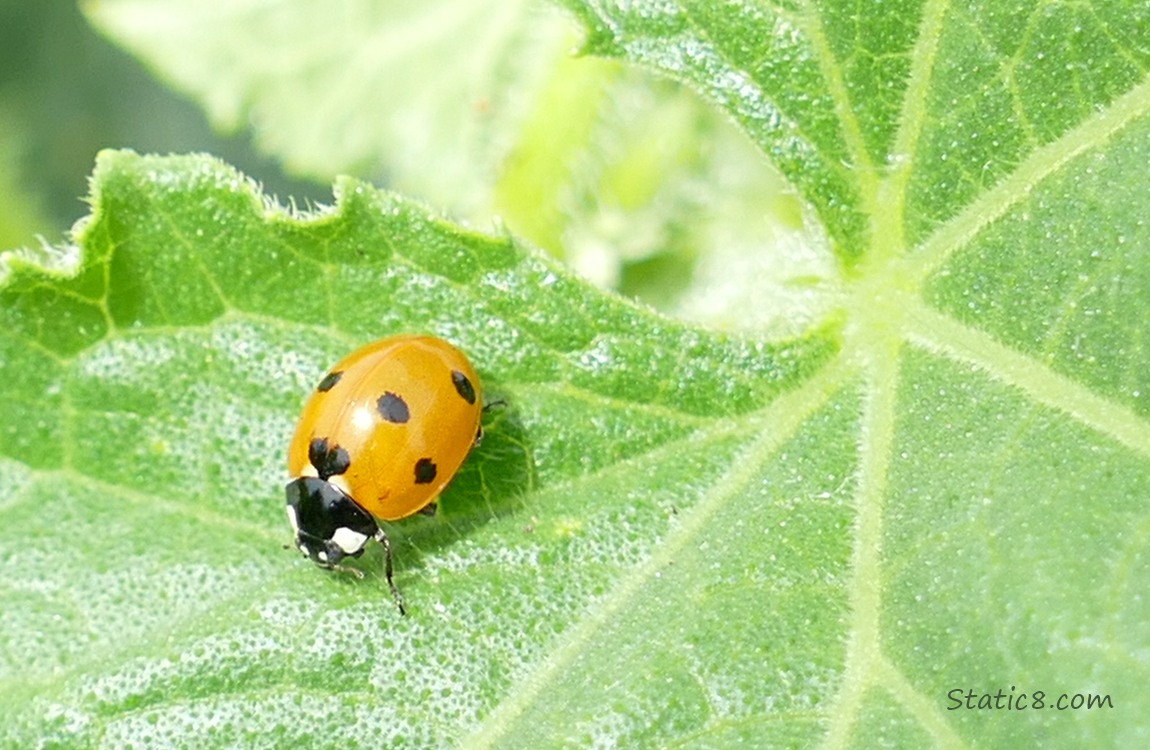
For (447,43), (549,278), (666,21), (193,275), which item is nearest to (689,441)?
(549,278)

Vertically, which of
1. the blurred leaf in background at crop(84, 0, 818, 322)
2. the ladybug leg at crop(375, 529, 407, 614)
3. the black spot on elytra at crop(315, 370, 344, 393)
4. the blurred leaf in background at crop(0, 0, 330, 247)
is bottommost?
the ladybug leg at crop(375, 529, 407, 614)

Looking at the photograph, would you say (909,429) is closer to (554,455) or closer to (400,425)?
(554,455)

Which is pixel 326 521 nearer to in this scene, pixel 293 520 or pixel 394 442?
pixel 293 520

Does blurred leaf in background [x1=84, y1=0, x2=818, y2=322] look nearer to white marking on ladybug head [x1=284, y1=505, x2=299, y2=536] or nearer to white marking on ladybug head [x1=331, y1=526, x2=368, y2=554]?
white marking on ladybug head [x1=331, y1=526, x2=368, y2=554]

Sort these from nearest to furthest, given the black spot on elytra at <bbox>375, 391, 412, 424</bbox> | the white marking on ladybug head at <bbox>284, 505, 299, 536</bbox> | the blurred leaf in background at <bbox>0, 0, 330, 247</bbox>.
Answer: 1. the white marking on ladybug head at <bbox>284, 505, 299, 536</bbox>
2. the black spot on elytra at <bbox>375, 391, 412, 424</bbox>
3. the blurred leaf in background at <bbox>0, 0, 330, 247</bbox>

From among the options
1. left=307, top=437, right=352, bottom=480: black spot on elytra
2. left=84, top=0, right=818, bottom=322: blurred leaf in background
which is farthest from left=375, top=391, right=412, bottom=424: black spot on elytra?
left=84, top=0, right=818, bottom=322: blurred leaf in background

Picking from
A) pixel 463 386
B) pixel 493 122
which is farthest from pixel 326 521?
pixel 493 122

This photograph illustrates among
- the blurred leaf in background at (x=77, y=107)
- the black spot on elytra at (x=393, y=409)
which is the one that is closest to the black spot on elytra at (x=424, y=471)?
the black spot on elytra at (x=393, y=409)
